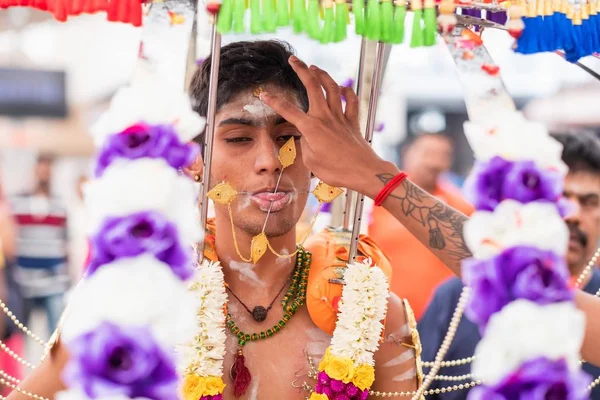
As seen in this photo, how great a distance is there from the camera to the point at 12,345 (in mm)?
5035

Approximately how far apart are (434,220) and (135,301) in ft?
2.49

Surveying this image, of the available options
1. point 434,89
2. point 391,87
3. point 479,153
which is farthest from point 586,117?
point 479,153

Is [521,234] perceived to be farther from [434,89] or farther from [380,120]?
[434,89]

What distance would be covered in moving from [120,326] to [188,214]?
25 cm

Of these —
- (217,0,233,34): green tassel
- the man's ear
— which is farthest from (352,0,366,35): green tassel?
the man's ear

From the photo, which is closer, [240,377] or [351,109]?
[351,109]

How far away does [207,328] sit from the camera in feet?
7.80

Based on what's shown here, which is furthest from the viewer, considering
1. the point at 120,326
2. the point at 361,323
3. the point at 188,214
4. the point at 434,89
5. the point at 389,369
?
the point at 434,89

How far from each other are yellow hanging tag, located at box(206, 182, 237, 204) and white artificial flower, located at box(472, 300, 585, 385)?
1.03 m

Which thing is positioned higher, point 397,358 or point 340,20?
point 340,20

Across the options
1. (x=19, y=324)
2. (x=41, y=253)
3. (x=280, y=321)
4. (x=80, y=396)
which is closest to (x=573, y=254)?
(x=280, y=321)

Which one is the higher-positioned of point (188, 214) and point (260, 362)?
point (188, 214)

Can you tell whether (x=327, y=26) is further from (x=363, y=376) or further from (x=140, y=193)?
(x=363, y=376)

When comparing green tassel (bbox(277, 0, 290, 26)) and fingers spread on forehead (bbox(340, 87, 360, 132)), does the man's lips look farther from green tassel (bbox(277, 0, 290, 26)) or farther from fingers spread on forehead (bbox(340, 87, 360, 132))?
green tassel (bbox(277, 0, 290, 26))
